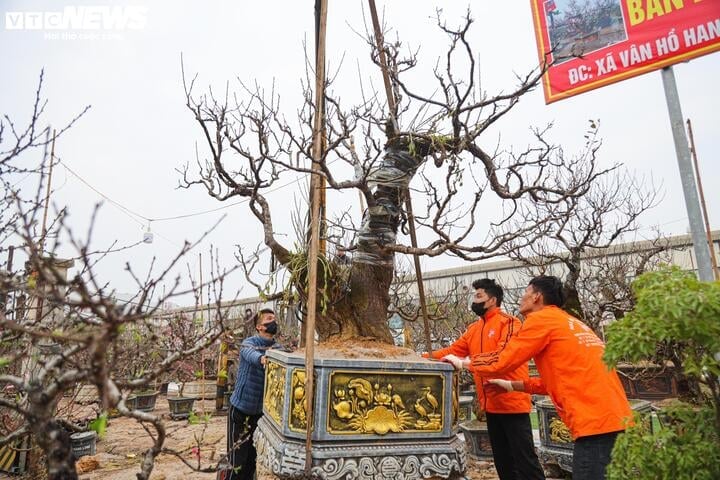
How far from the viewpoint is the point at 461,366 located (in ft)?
9.55

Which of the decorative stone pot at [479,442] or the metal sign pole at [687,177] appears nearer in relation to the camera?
the metal sign pole at [687,177]

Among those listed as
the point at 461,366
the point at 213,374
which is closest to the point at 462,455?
the point at 461,366

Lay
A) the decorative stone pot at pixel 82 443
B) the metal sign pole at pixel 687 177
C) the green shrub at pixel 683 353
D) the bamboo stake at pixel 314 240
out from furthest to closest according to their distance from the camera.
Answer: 1. the decorative stone pot at pixel 82 443
2. the metal sign pole at pixel 687 177
3. the bamboo stake at pixel 314 240
4. the green shrub at pixel 683 353

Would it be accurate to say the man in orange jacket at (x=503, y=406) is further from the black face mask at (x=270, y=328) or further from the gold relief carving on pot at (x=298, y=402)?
the black face mask at (x=270, y=328)

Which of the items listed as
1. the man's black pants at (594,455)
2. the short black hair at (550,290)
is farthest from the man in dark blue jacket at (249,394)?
the man's black pants at (594,455)

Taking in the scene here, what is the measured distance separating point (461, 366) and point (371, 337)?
79cm

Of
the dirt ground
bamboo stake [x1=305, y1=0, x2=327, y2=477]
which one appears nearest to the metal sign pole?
bamboo stake [x1=305, y1=0, x2=327, y2=477]

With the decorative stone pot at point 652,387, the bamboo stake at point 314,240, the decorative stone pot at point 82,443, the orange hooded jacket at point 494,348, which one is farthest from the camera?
the decorative stone pot at point 652,387

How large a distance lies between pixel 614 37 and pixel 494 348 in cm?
231

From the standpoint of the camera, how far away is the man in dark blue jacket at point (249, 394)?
3.59 m

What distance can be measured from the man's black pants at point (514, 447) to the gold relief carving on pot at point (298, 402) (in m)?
1.37

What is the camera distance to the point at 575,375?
244 cm

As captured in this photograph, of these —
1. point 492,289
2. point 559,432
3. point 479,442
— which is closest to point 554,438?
point 559,432

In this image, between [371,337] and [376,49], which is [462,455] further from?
[376,49]
